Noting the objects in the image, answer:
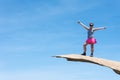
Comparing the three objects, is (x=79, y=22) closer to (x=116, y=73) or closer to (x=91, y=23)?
(x=91, y=23)

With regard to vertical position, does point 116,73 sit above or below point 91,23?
below

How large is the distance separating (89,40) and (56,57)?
235cm

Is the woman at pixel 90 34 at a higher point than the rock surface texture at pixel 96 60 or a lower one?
higher

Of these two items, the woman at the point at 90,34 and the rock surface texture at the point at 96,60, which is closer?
the rock surface texture at the point at 96,60

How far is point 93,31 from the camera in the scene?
156 feet

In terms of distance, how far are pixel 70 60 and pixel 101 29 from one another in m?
2.80

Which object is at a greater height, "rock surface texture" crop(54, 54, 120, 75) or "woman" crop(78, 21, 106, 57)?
"woman" crop(78, 21, 106, 57)

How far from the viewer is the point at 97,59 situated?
156ft

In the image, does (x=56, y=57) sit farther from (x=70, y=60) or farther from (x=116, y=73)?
(x=116, y=73)

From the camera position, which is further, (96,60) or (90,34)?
(90,34)

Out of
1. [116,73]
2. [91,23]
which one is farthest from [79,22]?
[116,73]

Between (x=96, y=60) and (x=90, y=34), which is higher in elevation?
(x=90, y=34)

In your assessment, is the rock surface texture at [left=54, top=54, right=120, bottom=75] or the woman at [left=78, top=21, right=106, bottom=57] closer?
the rock surface texture at [left=54, top=54, right=120, bottom=75]

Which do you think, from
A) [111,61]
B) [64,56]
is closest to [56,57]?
[64,56]
